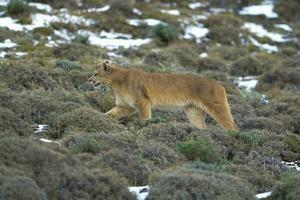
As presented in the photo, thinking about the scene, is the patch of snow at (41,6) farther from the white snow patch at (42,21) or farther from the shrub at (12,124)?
the shrub at (12,124)

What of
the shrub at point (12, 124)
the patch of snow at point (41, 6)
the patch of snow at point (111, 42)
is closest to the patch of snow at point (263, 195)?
the shrub at point (12, 124)

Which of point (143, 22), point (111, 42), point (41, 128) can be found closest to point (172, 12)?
point (143, 22)

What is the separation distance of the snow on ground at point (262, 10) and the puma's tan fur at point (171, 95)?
72.6 feet

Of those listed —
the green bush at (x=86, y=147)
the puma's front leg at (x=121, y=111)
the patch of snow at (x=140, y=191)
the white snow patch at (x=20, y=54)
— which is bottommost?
the white snow patch at (x=20, y=54)

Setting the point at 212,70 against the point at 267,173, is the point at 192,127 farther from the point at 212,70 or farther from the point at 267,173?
the point at 212,70

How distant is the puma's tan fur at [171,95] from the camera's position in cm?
1423

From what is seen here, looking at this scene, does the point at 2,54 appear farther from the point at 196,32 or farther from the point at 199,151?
the point at 196,32

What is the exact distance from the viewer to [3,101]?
12227 mm

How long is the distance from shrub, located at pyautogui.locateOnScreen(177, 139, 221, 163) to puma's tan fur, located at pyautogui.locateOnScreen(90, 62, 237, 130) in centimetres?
254

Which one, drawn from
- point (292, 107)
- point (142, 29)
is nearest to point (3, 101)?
point (292, 107)

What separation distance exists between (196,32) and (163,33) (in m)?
2.71

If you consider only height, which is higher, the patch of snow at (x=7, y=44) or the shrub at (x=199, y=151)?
the shrub at (x=199, y=151)

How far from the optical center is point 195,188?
9117 millimetres

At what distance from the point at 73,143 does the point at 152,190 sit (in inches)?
95.2
